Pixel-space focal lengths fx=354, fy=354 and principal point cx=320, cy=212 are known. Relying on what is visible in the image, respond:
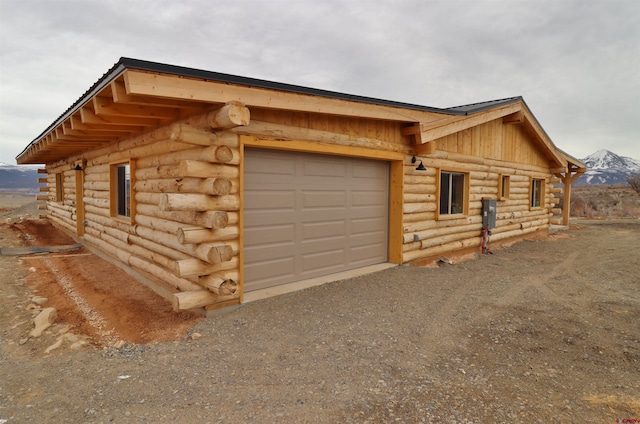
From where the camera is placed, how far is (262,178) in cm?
576

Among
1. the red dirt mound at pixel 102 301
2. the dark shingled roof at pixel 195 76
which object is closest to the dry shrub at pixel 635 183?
the dark shingled roof at pixel 195 76

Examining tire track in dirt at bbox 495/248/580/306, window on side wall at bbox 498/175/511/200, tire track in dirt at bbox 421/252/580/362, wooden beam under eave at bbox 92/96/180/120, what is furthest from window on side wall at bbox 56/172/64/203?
window on side wall at bbox 498/175/511/200

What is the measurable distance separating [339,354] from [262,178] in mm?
3060

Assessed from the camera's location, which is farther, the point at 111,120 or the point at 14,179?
the point at 14,179

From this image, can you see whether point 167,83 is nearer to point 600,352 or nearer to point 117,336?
point 117,336

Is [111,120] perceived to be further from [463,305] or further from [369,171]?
[463,305]

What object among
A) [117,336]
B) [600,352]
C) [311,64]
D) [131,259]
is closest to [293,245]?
[117,336]

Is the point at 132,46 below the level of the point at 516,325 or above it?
above

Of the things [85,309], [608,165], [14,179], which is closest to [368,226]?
[85,309]

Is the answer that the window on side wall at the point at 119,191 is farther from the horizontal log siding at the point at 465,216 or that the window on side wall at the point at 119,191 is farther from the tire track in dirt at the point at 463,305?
the tire track in dirt at the point at 463,305

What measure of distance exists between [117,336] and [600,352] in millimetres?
5661

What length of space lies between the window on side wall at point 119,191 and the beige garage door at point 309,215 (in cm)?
392

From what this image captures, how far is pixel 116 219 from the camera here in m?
8.10

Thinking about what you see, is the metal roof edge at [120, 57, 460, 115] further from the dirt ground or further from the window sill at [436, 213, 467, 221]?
the window sill at [436, 213, 467, 221]
